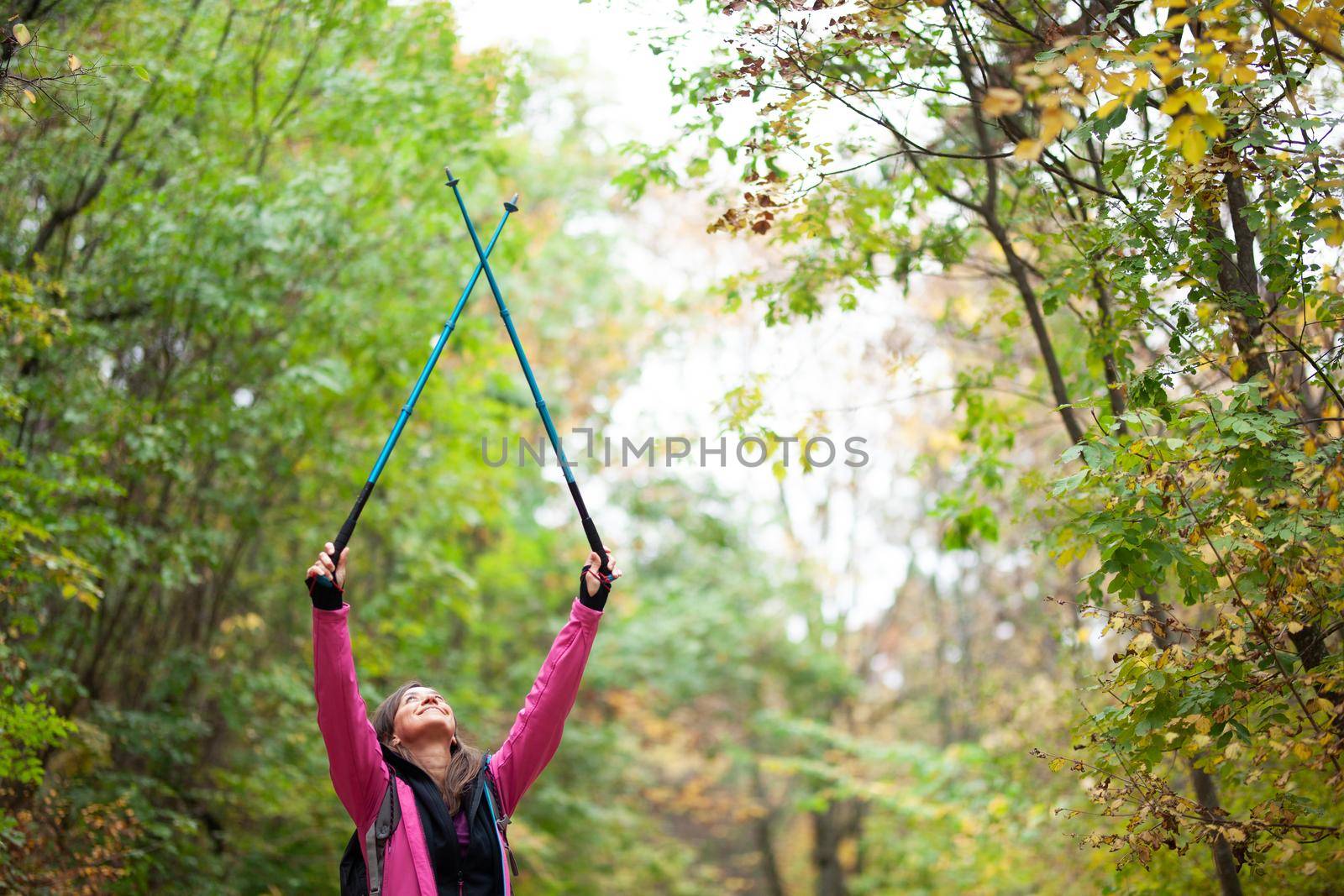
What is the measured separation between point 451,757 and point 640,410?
8859 millimetres

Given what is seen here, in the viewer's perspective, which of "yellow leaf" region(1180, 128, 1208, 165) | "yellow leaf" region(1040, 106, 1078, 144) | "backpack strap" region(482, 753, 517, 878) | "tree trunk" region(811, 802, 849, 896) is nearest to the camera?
"yellow leaf" region(1040, 106, 1078, 144)

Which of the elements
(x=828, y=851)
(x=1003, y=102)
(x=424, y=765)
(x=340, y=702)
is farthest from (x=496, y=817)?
(x=828, y=851)

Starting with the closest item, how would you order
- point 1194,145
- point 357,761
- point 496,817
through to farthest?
point 1194,145
point 357,761
point 496,817

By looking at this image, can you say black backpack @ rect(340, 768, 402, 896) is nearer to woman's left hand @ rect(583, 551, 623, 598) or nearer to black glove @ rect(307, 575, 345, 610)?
black glove @ rect(307, 575, 345, 610)

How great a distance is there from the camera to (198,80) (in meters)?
5.61

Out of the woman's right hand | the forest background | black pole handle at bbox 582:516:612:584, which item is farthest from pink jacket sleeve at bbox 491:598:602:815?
the forest background

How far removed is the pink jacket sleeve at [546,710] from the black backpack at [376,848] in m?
0.15

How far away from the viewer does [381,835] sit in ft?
8.61

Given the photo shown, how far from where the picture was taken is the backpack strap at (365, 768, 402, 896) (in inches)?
101

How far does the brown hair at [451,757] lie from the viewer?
284cm

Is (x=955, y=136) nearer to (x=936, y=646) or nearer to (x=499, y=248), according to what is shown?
(x=499, y=248)

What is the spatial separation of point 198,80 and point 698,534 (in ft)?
26.1

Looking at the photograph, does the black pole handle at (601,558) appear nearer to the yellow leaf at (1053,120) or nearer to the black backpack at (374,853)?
the black backpack at (374,853)

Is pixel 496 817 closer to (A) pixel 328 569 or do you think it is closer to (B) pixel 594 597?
(B) pixel 594 597
